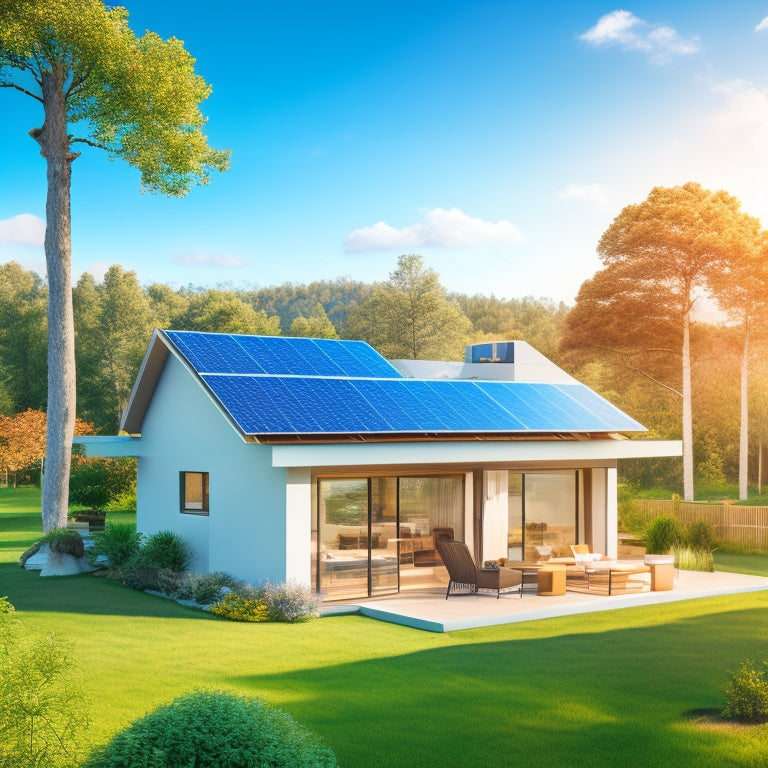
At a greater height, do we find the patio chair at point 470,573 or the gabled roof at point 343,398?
the gabled roof at point 343,398

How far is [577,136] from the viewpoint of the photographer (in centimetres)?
4344

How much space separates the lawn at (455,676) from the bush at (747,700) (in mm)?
367

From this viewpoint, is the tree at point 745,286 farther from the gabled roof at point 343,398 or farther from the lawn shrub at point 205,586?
the lawn shrub at point 205,586

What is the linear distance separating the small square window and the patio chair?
4.85 m

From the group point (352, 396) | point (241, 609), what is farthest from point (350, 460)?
point (241, 609)

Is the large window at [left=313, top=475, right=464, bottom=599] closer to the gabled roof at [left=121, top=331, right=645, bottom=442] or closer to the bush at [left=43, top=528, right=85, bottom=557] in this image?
the gabled roof at [left=121, top=331, right=645, bottom=442]

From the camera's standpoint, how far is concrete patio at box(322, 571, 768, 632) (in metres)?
14.7

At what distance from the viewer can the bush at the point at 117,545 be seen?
19.9 metres

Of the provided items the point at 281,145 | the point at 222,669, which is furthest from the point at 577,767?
the point at 281,145

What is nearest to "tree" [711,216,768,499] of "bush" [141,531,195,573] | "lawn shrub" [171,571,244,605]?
"bush" [141,531,195,573]

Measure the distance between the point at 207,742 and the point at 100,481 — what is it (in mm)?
34176

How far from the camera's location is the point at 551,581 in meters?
17.0

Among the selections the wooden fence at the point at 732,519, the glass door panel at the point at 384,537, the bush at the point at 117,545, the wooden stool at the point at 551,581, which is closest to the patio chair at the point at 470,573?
the wooden stool at the point at 551,581

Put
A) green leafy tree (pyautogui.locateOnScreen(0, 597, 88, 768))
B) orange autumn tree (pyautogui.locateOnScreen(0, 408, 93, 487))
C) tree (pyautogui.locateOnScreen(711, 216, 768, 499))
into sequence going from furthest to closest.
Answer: orange autumn tree (pyautogui.locateOnScreen(0, 408, 93, 487)), tree (pyautogui.locateOnScreen(711, 216, 768, 499)), green leafy tree (pyautogui.locateOnScreen(0, 597, 88, 768))
